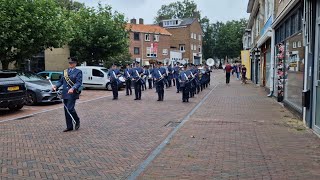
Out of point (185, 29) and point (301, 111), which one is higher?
point (185, 29)

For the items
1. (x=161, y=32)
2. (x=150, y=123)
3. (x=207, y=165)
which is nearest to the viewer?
(x=207, y=165)

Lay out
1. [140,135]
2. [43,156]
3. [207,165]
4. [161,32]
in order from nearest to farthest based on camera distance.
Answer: [207,165] < [43,156] < [140,135] < [161,32]

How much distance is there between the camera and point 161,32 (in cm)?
6362

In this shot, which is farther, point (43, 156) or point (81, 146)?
point (81, 146)

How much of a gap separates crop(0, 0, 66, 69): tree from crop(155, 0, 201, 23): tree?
74.4 m

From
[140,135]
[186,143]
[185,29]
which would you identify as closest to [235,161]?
[186,143]

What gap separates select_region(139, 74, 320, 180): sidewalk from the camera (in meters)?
5.53

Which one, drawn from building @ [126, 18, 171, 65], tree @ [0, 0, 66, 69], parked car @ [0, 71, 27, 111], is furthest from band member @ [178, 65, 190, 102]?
building @ [126, 18, 171, 65]

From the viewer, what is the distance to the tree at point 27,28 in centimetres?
1784

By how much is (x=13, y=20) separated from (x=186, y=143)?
44.3ft

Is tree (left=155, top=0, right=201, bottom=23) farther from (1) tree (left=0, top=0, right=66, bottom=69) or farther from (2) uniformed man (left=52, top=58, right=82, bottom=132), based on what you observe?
(2) uniformed man (left=52, top=58, right=82, bottom=132)

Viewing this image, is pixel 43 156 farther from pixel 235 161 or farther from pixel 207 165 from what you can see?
pixel 235 161

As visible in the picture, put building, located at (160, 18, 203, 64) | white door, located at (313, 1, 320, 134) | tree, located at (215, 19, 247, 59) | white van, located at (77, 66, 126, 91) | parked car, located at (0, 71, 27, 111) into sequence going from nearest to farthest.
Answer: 1. white door, located at (313, 1, 320, 134)
2. parked car, located at (0, 71, 27, 111)
3. white van, located at (77, 66, 126, 91)
4. building, located at (160, 18, 203, 64)
5. tree, located at (215, 19, 247, 59)

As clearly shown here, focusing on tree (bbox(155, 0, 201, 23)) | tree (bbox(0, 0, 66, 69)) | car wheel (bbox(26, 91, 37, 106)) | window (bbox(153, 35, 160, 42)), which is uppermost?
tree (bbox(155, 0, 201, 23))
